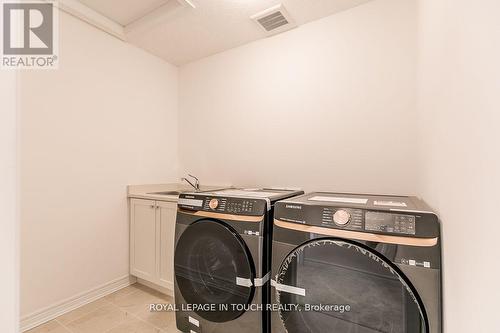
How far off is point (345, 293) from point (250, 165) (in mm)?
1554

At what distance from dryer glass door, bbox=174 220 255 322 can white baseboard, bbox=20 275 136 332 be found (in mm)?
1122

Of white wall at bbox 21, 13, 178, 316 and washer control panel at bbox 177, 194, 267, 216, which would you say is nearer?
washer control panel at bbox 177, 194, 267, 216

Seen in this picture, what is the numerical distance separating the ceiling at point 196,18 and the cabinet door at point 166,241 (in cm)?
169

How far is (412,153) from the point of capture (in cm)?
163

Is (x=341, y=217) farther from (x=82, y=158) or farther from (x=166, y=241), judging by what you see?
(x=82, y=158)

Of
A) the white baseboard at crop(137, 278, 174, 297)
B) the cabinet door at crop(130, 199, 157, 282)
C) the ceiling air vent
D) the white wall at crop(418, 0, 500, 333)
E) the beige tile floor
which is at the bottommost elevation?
the beige tile floor

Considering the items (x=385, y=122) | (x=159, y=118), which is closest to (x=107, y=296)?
(x=159, y=118)

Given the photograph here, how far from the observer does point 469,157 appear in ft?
1.95

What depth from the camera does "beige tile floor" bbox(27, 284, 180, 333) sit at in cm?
169

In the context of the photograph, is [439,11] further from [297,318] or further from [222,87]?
[222,87]

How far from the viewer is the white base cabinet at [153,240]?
2023 mm

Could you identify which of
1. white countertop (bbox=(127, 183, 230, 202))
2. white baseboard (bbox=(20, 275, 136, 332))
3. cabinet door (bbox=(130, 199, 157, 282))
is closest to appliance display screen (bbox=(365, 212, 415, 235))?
white countertop (bbox=(127, 183, 230, 202))

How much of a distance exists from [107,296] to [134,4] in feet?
8.82

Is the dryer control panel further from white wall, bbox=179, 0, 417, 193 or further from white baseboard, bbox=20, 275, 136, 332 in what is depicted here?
white baseboard, bbox=20, 275, 136, 332
